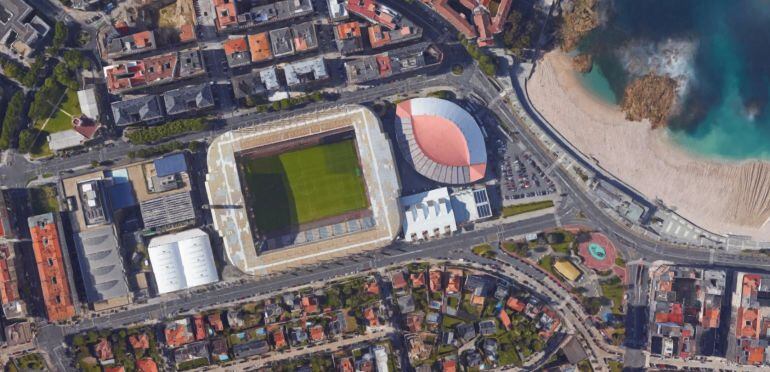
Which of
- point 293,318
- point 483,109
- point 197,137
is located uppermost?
point 197,137

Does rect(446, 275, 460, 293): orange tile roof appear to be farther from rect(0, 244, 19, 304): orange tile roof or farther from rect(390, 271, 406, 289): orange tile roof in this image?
rect(0, 244, 19, 304): orange tile roof

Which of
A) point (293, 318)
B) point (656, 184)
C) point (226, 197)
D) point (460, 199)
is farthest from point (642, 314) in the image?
point (226, 197)

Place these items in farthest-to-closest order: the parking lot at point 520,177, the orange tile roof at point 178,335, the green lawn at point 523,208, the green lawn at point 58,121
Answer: the parking lot at point 520,177 → the green lawn at point 523,208 → the green lawn at point 58,121 → the orange tile roof at point 178,335

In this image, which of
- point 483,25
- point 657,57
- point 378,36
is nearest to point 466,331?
point 483,25

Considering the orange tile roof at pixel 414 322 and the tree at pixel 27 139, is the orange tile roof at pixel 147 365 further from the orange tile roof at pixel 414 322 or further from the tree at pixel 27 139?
the orange tile roof at pixel 414 322

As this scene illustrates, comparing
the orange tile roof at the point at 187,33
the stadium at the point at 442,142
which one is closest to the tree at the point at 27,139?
the orange tile roof at the point at 187,33

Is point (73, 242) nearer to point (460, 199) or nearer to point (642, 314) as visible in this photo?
point (460, 199)

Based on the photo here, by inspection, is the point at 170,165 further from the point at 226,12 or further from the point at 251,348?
the point at 251,348
